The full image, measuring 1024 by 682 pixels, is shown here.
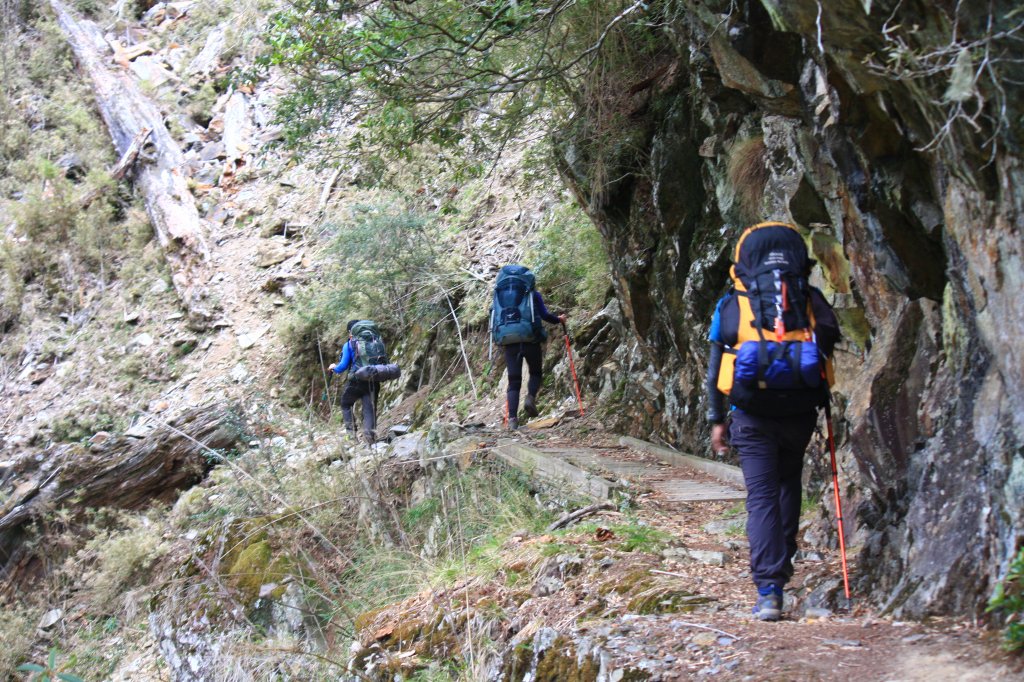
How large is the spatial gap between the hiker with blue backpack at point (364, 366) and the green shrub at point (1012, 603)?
8.90m

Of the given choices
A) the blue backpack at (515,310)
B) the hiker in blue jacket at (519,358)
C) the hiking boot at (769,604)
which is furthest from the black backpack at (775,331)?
the hiker in blue jacket at (519,358)

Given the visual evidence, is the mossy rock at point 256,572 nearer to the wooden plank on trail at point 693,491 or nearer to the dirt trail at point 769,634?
the dirt trail at point 769,634

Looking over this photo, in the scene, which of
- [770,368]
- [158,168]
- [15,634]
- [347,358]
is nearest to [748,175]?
[770,368]

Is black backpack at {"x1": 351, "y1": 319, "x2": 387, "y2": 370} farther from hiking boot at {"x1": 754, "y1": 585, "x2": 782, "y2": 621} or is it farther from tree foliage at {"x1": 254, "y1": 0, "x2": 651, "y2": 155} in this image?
hiking boot at {"x1": 754, "y1": 585, "x2": 782, "y2": 621}

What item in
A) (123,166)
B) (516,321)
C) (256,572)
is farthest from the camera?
(123,166)

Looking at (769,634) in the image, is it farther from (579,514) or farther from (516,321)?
(516,321)

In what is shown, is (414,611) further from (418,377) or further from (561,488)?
(418,377)

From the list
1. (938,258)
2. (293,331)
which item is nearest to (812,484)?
(938,258)

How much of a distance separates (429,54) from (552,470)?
4037mm

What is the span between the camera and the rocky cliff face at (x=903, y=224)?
381 centimetres

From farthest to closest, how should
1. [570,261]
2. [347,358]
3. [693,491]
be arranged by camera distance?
[570,261] < [347,358] < [693,491]

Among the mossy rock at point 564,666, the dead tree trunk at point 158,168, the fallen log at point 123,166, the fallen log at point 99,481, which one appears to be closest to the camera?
the mossy rock at point 564,666

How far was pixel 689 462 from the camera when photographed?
9047 mm

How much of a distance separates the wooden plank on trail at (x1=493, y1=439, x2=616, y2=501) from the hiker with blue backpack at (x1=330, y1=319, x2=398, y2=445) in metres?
2.69
